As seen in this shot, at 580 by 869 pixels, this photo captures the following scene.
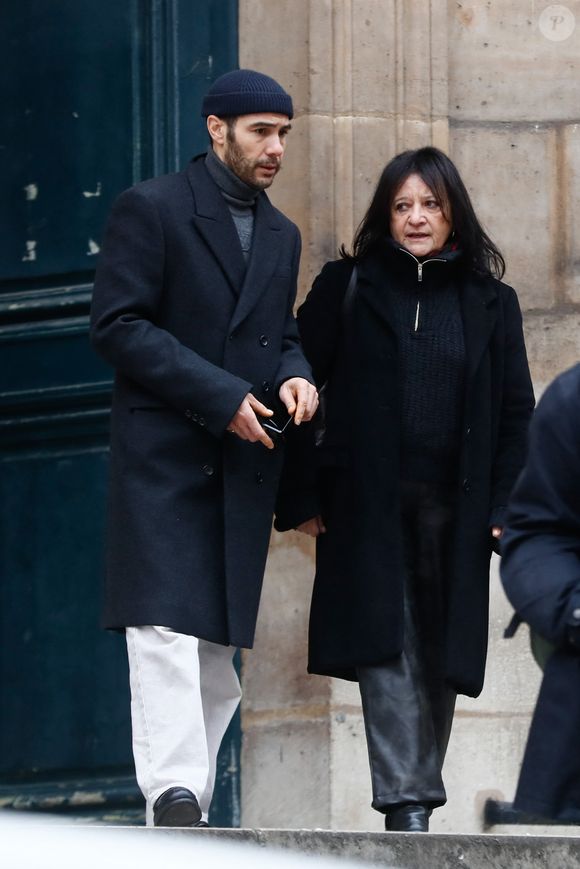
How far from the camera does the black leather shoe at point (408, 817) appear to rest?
16.7 feet

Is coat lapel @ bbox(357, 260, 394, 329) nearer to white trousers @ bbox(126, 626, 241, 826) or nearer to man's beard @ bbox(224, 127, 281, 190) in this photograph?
man's beard @ bbox(224, 127, 281, 190)

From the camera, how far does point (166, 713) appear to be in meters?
4.88

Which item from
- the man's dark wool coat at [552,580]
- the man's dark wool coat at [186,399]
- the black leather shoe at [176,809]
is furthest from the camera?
the man's dark wool coat at [186,399]

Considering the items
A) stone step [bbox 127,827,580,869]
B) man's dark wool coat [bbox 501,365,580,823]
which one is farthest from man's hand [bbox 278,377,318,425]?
man's dark wool coat [bbox 501,365,580,823]

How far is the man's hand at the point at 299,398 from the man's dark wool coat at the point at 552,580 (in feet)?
5.98

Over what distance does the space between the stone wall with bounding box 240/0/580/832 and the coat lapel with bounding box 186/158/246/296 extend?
3.85ft

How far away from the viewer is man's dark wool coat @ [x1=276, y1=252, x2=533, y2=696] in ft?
17.2

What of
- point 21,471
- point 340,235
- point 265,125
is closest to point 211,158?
point 265,125

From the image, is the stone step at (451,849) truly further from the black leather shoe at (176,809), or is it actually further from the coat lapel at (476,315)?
the coat lapel at (476,315)

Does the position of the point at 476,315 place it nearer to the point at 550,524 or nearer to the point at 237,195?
the point at 237,195

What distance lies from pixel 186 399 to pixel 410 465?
0.63m

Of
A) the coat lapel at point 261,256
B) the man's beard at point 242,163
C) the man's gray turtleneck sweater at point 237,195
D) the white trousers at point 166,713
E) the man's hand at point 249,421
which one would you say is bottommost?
the white trousers at point 166,713

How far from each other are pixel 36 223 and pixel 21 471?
2.56ft

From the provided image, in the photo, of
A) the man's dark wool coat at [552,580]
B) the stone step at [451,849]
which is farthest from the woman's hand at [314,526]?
the man's dark wool coat at [552,580]
